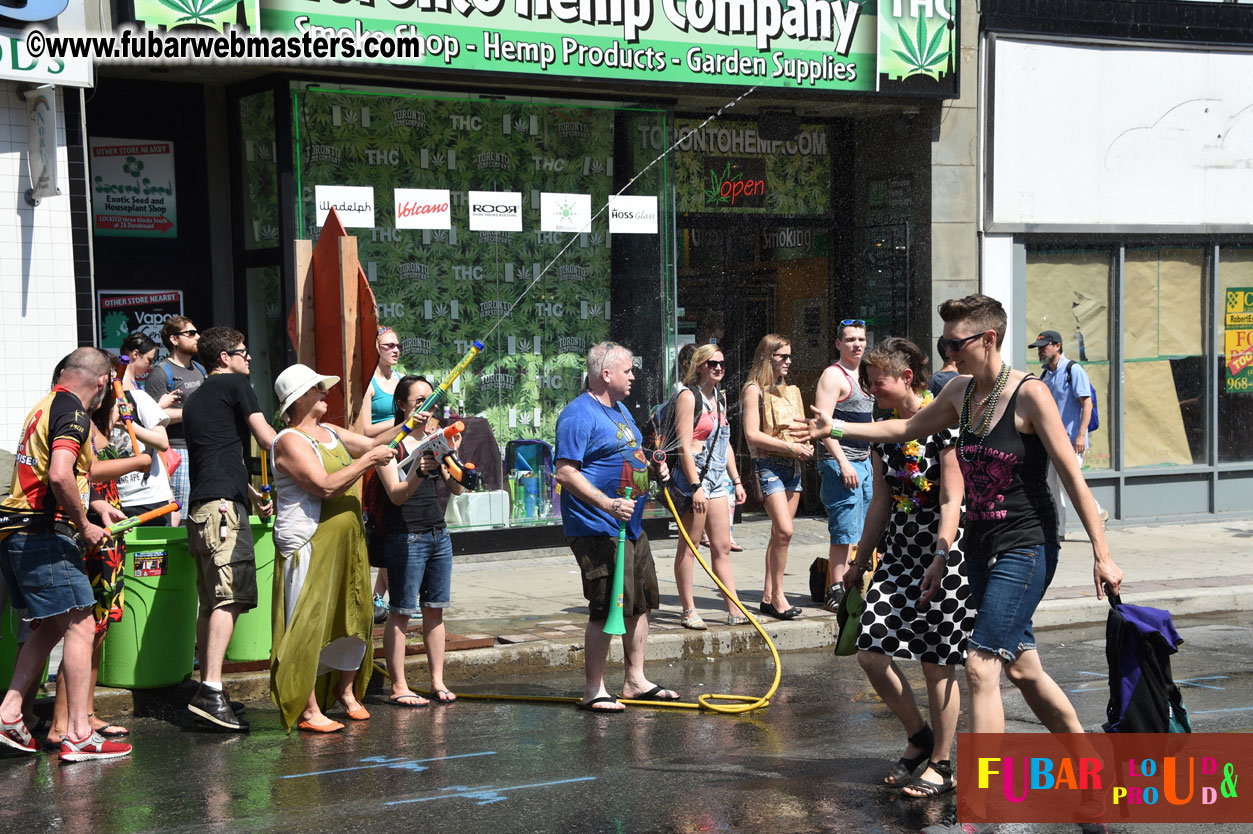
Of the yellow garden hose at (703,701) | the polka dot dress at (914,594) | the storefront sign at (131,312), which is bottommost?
the yellow garden hose at (703,701)

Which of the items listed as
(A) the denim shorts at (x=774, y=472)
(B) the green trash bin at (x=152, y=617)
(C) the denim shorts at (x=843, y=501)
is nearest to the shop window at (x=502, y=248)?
(A) the denim shorts at (x=774, y=472)

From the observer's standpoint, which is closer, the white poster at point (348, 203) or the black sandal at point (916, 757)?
the black sandal at point (916, 757)

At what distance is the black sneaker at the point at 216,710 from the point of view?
7.27 m

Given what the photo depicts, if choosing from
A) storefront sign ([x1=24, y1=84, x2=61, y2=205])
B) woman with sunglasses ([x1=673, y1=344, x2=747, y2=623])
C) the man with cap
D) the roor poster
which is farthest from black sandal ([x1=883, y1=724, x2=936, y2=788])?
the roor poster

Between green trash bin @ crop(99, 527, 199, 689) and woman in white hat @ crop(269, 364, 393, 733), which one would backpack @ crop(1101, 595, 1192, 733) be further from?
green trash bin @ crop(99, 527, 199, 689)

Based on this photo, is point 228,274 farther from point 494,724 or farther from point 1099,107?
point 1099,107

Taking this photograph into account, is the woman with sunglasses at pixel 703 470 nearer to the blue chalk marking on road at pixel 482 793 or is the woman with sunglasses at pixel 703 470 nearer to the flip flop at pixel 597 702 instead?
the flip flop at pixel 597 702

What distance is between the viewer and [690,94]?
42.8ft

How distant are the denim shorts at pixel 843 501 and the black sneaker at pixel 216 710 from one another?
4.21 metres

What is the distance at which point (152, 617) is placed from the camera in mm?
7770

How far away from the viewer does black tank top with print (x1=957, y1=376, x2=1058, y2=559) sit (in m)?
5.45

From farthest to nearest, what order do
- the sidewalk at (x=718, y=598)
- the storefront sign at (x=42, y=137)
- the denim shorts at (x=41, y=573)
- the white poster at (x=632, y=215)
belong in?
the white poster at (x=632, y=215), the storefront sign at (x=42, y=137), the sidewalk at (x=718, y=598), the denim shorts at (x=41, y=573)

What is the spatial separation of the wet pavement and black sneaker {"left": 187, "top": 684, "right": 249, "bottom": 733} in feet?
0.22

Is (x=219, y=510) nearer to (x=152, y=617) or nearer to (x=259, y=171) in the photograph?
(x=152, y=617)
